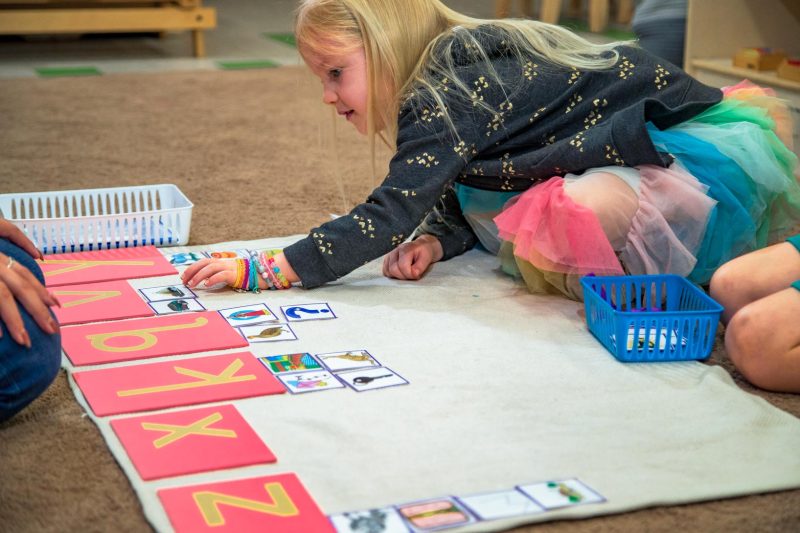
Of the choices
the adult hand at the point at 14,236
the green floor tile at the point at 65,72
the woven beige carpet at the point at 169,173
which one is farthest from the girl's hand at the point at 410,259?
the green floor tile at the point at 65,72

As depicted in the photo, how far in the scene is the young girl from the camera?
144 centimetres

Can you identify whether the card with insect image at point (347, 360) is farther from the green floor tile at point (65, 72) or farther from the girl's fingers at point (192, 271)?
the green floor tile at point (65, 72)

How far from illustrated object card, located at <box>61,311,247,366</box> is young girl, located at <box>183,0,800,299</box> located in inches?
4.6

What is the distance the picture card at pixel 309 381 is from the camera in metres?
1.19

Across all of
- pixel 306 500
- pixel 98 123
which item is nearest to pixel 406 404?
pixel 306 500

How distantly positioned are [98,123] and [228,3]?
2.87 metres

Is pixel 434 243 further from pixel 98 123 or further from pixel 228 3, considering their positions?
pixel 228 3

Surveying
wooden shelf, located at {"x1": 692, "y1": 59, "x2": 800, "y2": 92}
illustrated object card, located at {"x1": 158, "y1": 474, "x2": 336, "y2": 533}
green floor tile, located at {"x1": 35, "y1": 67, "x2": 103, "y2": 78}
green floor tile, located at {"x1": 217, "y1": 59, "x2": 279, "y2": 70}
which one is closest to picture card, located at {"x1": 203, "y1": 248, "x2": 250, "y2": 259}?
illustrated object card, located at {"x1": 158, "y1": 474, "x2": 336, "y2": 533}

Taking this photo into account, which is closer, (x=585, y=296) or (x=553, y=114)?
(x=585, y=296)

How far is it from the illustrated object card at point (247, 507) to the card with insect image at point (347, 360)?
0.91 feet

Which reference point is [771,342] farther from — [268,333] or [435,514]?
[268,333]

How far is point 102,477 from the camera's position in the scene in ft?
3.26

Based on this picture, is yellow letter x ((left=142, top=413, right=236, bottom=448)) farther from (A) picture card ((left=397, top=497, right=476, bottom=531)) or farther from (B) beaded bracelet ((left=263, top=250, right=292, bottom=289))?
(B) beaded bracelet ((left=263, top=250, right=292, bottom=289))

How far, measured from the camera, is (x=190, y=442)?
105 centimetres
